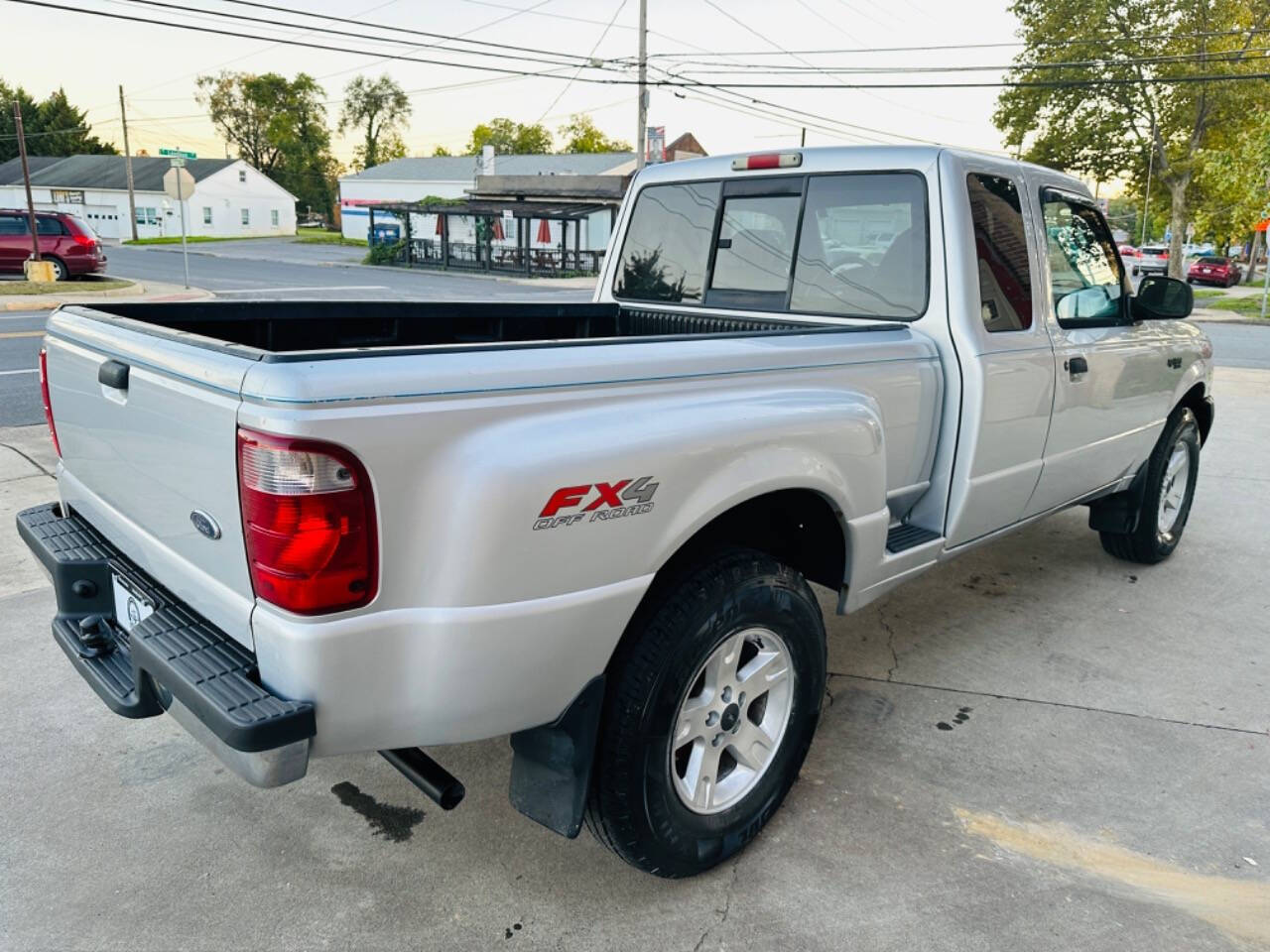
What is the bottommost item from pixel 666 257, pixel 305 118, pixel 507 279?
pixel 507 279

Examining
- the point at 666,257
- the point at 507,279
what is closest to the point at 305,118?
the point at 507,279

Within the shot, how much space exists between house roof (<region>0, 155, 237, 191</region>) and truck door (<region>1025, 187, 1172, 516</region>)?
69.6 m

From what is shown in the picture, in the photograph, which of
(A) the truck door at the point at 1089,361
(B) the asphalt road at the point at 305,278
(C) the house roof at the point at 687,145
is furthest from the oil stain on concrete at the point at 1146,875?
(C) the house roof at the point at 687,145

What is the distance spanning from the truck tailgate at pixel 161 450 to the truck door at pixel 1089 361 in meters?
3.11

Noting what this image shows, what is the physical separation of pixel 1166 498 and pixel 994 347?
2563 mm

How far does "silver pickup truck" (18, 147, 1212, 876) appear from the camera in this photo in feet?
6.10

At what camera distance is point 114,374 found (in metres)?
2.31

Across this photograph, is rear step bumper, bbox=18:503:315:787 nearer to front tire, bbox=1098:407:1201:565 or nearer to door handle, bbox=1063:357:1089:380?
door handle, bbox=1063:357:1089:380

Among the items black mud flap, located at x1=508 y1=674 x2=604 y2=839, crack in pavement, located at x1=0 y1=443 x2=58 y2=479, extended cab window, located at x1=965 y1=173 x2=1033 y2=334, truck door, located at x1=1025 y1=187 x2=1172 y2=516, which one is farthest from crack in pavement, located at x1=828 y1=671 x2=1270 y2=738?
crack in pavement, located at x1=0 y1=443 x2=58 y2=479

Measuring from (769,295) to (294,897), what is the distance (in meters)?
2.70

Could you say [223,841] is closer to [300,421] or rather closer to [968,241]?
[300,421]

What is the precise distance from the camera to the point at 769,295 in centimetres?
390

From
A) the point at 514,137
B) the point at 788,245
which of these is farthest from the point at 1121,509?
the point at 514,137

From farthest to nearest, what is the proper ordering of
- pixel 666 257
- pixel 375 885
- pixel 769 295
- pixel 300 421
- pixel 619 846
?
pixel 666 257 < pixel 769 295 < pixel 375 885 < pixel 619 846 < pixel 300 421
